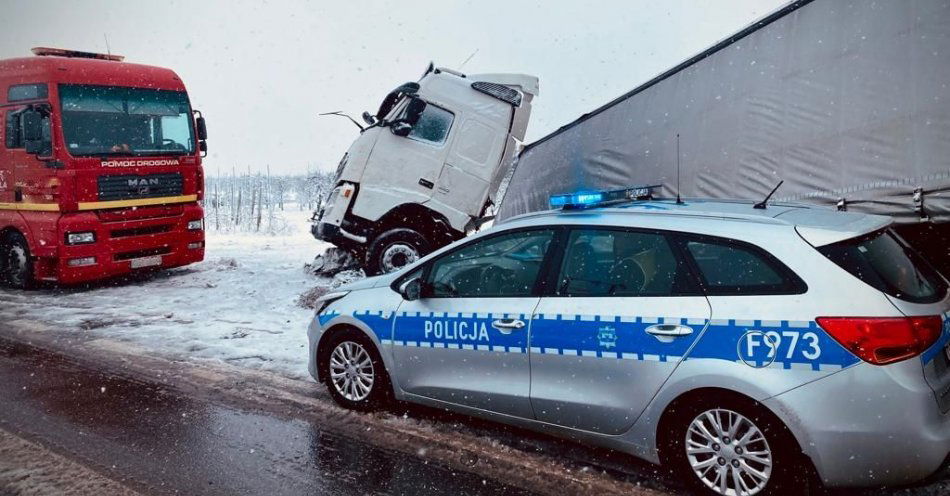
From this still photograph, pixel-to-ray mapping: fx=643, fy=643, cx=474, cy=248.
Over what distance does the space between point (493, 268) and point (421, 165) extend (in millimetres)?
5802

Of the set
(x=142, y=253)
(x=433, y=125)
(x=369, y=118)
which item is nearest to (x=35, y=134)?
(x=142, y=253)

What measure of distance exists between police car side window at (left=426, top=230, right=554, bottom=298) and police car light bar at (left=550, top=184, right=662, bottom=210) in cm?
32

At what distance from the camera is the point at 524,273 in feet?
12.6

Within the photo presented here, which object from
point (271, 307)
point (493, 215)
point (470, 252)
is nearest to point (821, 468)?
point (470, 252)

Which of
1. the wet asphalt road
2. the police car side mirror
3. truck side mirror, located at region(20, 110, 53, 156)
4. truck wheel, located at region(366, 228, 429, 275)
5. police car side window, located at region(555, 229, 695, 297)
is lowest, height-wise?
the wet asphalt road

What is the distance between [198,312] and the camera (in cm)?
827

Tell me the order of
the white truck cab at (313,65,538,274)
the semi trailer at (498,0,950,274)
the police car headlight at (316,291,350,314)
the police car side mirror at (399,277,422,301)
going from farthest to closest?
the white truck cab at (313,65,538,274)
the semi trailer at (498,0,950,274)
the police car headlight at (316,291,350,314)
the police car side mirror at (399,277,422,301)

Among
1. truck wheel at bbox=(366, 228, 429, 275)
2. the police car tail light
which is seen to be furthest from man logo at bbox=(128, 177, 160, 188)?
the police car tail light

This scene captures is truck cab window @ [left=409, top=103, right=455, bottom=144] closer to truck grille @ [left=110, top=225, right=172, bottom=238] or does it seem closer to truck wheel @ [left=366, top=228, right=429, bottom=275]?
truck wheel @ [left=366, top=228, right=429, bottom=275]

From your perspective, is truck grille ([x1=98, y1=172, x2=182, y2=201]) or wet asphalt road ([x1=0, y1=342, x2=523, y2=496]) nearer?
wet asphalt road ([x1=0, y1=342, x2=523, y2=496])

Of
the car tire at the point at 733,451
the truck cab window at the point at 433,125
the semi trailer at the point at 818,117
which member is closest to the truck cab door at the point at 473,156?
the truck cab window at the point at 433,125

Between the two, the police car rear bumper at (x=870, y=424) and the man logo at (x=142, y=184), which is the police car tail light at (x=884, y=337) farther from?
the man logo at (x=142, y=184)

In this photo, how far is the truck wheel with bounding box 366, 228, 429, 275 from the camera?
379 inches

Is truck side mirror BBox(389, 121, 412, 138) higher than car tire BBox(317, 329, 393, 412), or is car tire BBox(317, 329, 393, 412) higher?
truck side mirror BBox(389, 121, 412, 138)
